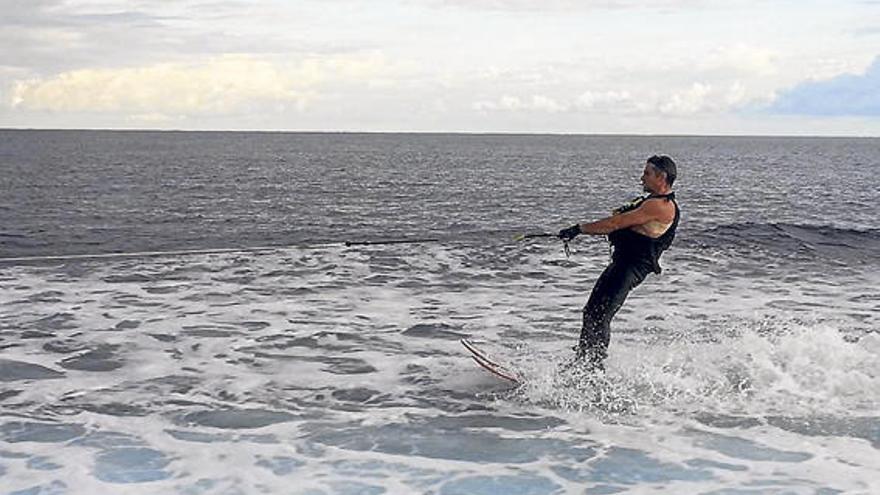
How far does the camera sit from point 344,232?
37.0 m

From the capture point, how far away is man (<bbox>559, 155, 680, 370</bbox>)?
34.0ft

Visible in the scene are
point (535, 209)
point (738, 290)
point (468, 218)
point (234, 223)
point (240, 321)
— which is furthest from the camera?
point (535, 209)

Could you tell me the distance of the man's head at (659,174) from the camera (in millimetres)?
10336

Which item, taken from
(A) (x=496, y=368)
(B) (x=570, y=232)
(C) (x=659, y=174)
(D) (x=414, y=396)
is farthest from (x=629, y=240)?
(D) (x=414, y=396)

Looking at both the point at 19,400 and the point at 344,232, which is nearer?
the point at 19,400

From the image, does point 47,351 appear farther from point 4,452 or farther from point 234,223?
point 234,223

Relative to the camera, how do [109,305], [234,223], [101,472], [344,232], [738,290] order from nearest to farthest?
[101,472]
[109,305]
[738,290]
[344,232]
[234,223]

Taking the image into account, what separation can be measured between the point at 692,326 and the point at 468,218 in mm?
27847

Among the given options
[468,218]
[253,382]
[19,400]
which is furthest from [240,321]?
[468,218]

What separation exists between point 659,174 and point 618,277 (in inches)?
49.9

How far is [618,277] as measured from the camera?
10773mm

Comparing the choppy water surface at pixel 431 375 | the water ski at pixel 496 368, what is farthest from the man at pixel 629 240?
the water ski at pixel 496 368

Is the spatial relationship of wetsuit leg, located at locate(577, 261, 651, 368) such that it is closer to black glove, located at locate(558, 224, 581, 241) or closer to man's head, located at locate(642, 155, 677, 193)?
black glove, located at locate(558, 224, 581, 241)

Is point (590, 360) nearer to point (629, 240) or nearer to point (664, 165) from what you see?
point (629, 240)
